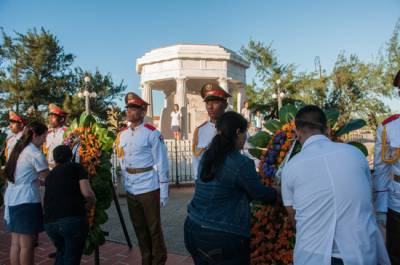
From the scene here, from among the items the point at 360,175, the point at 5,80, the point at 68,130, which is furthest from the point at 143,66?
the point at 360,175

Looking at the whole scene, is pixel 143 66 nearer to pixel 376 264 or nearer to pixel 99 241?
pixel 99 241

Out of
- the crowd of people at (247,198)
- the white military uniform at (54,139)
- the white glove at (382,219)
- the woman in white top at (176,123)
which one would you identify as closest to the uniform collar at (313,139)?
the crowd of people at (247,198)

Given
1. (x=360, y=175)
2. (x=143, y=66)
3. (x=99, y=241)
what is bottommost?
(x=99, y=241)

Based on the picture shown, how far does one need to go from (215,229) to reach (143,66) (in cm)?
2131

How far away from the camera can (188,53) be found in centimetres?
2100

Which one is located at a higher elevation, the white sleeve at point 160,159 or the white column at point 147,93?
the white column at point 147,93

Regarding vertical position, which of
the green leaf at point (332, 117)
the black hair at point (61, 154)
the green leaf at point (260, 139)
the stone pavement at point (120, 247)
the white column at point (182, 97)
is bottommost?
the stone pavement at point (120, 247)

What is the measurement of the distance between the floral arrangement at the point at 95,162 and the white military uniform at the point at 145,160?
1.39ft

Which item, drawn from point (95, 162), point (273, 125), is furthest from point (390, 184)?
point (95, 162)

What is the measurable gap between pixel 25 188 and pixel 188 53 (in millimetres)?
17824

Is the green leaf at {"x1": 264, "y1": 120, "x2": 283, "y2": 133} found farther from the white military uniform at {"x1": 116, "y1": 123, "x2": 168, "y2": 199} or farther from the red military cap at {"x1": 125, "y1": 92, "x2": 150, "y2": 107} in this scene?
the red military cap at {"x1": 125, "y1": 92, "x2": 150, "y2": 107}

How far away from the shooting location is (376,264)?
6.61 feet

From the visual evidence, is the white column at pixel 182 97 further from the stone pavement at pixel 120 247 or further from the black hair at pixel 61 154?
the black hair at pixel 61 154

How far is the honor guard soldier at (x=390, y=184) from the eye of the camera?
9.32 feet
